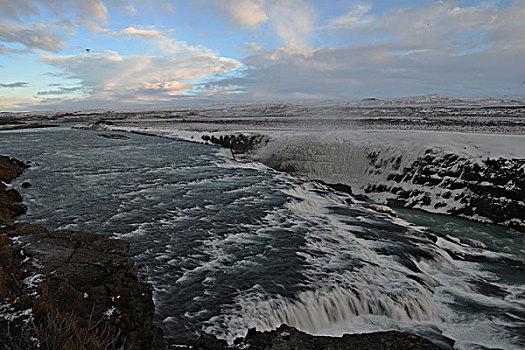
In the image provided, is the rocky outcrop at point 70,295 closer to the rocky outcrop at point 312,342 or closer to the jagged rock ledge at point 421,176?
the rocky outcrop at point 312,342

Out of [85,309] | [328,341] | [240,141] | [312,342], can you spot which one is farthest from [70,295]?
[240,141]

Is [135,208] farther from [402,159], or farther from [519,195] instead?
[519,195]

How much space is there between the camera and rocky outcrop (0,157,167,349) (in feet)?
14.4

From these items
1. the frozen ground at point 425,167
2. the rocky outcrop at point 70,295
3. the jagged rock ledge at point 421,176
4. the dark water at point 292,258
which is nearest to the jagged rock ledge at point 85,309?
the rocky outcrop at point 70,295

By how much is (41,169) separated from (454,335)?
25.2 meters

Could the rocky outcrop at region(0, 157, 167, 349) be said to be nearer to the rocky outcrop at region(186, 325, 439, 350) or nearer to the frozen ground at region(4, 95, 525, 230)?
the rocky outcrop at region(186, 325, 439, 350)

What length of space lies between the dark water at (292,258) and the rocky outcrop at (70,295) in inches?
46.9

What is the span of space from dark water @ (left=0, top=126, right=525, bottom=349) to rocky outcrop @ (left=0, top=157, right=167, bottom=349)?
3.91ft

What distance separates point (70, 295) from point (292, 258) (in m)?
6.25

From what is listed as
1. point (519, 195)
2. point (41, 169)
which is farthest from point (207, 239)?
point (41, 169)

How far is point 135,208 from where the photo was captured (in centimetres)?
1473

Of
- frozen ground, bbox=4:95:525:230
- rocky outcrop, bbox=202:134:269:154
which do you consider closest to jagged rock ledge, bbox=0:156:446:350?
frozen ground, bbox=4:95:525:230

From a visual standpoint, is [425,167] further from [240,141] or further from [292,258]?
[240,141]

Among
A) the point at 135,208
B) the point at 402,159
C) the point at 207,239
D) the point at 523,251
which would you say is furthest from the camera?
the point at 402,159
